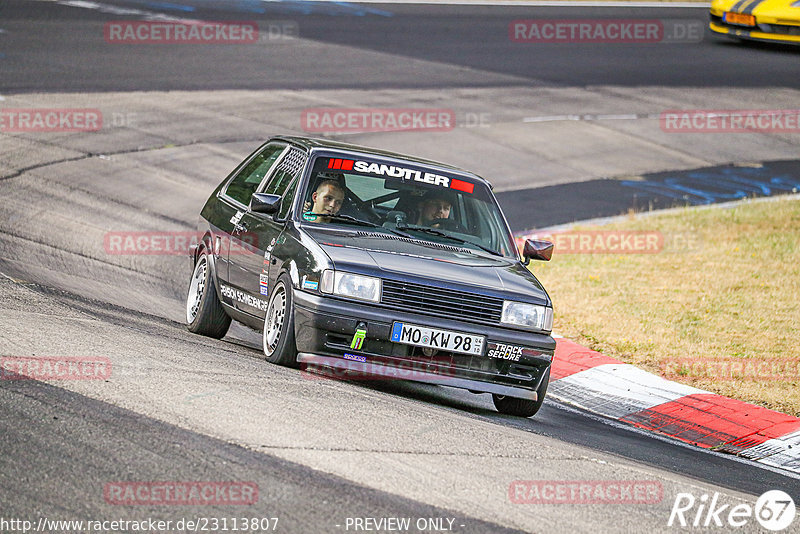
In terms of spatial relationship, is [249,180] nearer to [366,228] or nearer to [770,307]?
[366,228]

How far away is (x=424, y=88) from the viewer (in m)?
21.4

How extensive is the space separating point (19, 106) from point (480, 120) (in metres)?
7.88

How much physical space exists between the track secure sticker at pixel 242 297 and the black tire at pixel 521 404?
1743 mm

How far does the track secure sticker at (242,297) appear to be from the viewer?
7738 millimetres

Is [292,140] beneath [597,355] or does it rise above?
above

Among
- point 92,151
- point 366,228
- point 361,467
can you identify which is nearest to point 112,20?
point 92,151

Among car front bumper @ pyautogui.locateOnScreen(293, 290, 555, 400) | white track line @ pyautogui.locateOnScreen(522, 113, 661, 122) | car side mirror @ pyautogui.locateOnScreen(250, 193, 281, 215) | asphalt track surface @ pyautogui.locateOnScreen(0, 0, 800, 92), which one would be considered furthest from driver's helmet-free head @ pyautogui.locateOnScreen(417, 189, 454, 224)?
white track line @ pyautogui.locateOnScreen(522, 113, 661, 122)

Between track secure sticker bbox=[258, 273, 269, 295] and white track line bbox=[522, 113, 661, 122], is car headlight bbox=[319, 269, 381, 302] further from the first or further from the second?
white track line bbox=[522, 113, 661, 122]

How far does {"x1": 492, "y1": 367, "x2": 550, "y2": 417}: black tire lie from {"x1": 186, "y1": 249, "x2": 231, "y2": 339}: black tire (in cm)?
230

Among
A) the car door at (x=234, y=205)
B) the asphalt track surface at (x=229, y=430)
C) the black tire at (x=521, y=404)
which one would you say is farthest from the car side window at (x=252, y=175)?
the black tire at (x=521, y=404)

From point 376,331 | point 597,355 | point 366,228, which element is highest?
point 366,228

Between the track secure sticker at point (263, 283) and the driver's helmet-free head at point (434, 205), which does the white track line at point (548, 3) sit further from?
the track secure sticker at point (263, 283)

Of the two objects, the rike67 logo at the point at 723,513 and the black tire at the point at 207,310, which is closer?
the rike67 logo at the point at 723,513

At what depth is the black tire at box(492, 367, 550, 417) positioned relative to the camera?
7305 millimetres
